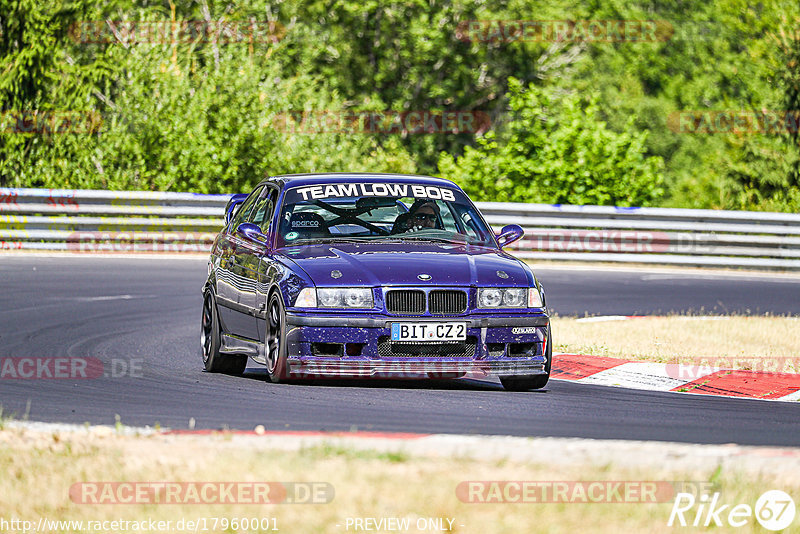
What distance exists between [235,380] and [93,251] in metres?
12.3

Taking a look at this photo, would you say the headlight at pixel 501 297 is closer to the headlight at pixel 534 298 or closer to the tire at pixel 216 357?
the headlight at pixel 534 298

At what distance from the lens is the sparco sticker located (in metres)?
10.3

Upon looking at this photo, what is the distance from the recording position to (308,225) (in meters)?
10.0

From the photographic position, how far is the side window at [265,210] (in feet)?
34.0

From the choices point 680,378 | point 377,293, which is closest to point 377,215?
point 377,293

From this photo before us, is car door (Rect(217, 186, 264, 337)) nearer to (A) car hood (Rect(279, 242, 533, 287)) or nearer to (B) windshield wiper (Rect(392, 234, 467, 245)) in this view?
(A) car hood (Rect(279, 242, 533, 287))

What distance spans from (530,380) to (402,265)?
1.25 meters

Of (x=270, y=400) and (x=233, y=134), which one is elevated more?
(x=233, y=134)

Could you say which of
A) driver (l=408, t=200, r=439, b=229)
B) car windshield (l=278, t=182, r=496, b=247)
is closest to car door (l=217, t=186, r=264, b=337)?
car windshield (l=278, t=182, r=496, b=247)

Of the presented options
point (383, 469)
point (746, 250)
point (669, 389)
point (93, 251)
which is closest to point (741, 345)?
point (669, 389)

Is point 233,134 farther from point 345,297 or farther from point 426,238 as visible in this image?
point 345,297

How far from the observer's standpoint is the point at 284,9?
1650 inches

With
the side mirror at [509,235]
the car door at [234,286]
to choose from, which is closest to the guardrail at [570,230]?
the car door at [234,286]

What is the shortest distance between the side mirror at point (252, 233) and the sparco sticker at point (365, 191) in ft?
1.40
